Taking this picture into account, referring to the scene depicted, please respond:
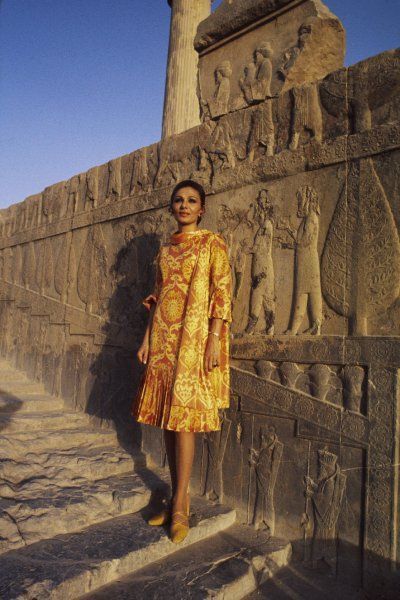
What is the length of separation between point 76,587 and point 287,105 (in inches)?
125

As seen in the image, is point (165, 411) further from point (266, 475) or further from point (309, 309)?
point (309, 309)

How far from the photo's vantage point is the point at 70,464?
11.6 feet

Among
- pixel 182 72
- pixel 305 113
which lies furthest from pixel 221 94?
pixel 182 72

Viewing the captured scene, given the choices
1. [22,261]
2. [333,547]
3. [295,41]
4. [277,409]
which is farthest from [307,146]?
[22,261]

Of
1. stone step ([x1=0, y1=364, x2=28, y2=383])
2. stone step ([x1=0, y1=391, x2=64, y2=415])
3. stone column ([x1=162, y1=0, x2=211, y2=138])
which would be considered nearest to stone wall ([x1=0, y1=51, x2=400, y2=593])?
stone step ([x1=0, y1=391, x2=64, y2=415])

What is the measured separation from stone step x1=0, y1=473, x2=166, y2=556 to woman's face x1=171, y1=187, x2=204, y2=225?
191 centimetres

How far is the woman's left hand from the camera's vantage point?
261cm

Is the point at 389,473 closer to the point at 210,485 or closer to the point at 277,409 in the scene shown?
the point at 277,409

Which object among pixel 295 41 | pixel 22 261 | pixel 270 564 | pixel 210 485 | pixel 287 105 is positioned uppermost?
pixel 295 41

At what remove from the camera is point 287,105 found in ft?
10.6

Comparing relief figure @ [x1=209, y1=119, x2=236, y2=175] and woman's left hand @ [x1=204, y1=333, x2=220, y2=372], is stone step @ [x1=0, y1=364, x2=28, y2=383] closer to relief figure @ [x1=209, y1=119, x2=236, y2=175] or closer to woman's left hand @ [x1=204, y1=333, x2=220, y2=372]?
relief figure @ [x1=209, y1=119, x2=236, y2=175]

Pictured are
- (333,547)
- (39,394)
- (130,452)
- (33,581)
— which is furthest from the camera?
(39,394)

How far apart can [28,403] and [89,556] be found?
2728 mm

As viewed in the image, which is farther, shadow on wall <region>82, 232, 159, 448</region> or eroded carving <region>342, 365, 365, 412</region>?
shadow on wall <region>82, 232, 159, 448</region>
